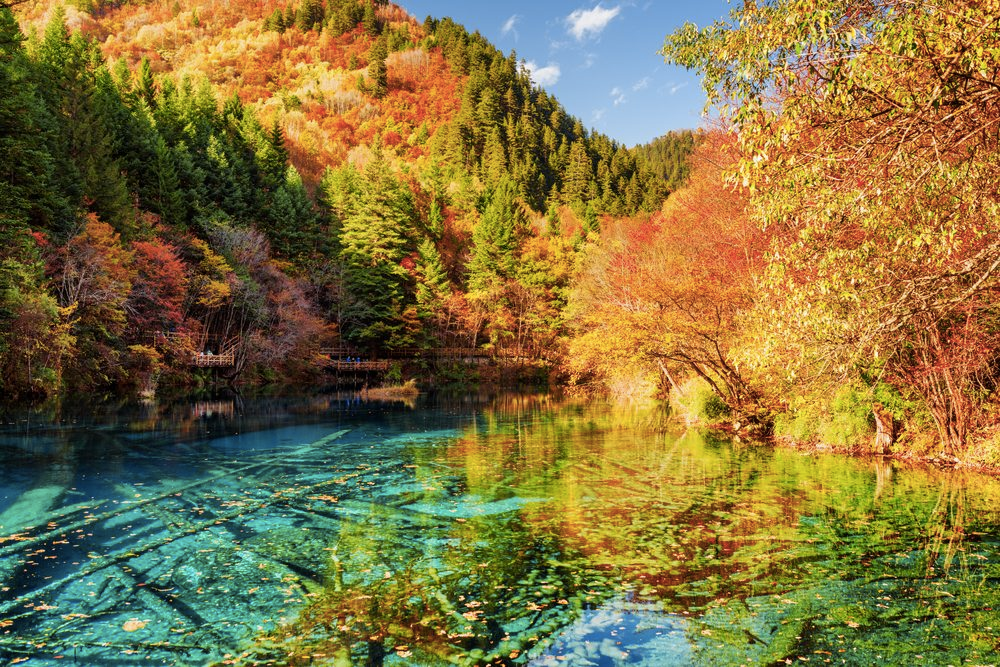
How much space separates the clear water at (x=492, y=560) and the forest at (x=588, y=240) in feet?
7.56

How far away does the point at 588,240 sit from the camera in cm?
5206

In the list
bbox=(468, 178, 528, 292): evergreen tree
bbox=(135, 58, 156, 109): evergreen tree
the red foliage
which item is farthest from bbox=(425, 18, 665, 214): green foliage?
the red foliage

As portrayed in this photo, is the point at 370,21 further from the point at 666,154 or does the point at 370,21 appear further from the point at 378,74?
the point at 666,154

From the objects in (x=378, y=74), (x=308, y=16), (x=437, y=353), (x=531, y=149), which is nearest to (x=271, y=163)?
(x=437, y=353)

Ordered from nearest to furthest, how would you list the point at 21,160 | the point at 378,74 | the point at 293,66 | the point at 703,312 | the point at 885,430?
the point at 885,430, the point at 703,312, the point at 21,160, the point at 378,74, the point at 293,66

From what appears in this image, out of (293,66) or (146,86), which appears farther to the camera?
(293,66)

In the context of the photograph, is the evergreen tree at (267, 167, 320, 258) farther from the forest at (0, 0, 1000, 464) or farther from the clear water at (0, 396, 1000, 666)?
the clear water at (0, 396, 1000, 666)

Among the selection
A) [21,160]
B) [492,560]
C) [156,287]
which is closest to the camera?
[492,560]

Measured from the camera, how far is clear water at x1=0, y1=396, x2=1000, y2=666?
5016 mm

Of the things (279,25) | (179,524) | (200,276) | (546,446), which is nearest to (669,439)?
(546,446)

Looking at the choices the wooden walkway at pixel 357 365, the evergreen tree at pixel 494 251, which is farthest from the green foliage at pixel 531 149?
the wooden walkway at pixel 357 365

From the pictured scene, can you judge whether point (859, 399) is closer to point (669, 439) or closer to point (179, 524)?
point (669, 439)

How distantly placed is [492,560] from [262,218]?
4666 cm

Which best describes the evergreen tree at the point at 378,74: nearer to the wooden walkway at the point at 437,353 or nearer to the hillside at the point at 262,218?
the hillside at the point at 262,218
